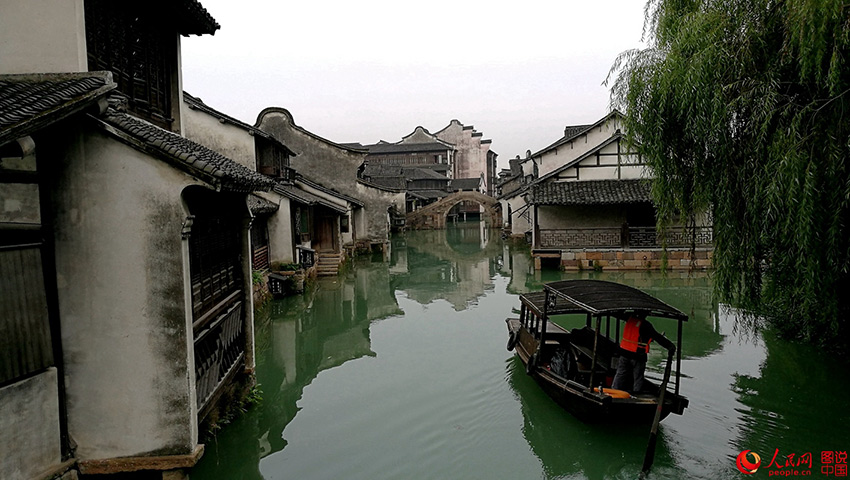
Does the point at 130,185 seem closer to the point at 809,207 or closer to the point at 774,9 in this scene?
the point at 809,207

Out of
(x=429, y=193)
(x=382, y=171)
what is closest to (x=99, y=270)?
(x=382, y=171)

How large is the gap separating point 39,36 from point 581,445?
293 inches

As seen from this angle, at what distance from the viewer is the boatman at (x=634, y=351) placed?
7.33 m

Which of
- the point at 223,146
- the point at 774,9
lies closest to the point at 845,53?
the point at 774,9

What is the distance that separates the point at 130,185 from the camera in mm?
5117

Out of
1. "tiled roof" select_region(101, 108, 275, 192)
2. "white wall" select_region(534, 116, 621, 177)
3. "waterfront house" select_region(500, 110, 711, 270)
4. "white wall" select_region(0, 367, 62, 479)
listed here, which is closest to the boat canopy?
"tiled roof" select_region(101, 108, 275, 192)

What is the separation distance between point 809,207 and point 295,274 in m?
14.1

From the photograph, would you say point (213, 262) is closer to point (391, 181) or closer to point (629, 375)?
point (629, 375)

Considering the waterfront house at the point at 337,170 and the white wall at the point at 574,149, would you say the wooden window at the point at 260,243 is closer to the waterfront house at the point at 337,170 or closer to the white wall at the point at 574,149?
the waterfront house at the point at 337,170

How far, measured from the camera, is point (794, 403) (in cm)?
855

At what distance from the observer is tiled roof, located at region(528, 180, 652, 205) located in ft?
71.1

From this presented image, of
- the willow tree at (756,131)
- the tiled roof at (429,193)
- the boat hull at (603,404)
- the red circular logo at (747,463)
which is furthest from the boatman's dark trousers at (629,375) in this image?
the tiled roof at (429,193)

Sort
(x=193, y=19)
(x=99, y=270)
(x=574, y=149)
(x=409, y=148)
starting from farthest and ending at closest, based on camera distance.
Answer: (x=409, y=148), (x=574, y=149), (x=193, y=19), (x=99, y=270)

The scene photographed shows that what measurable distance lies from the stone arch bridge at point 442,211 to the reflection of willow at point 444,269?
655 centimetres
